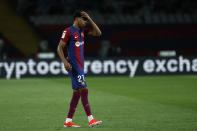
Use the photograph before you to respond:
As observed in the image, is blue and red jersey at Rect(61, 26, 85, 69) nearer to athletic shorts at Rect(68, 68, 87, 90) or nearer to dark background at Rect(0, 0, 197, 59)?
athletic shorts at Rect(68, 68, 87, 90)

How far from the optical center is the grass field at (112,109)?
368 inches

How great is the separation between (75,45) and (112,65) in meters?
16.1

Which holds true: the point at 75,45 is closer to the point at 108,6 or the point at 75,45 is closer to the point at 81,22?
the point at 81,22

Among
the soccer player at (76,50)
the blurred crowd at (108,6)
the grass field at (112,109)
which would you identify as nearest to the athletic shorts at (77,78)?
the soccer player at (76,50)

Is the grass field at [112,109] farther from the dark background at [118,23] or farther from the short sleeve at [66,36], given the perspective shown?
the dark background at [118,23]

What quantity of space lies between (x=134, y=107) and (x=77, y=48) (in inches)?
148

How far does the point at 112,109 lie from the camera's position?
39.9 feet

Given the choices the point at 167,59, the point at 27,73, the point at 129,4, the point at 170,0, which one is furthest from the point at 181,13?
the point at 27,73

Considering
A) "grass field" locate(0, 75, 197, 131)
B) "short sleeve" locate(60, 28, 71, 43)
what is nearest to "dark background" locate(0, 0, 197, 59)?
"grass field" locate(0, 75, 197, 131)

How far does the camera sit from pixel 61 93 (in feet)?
55.5

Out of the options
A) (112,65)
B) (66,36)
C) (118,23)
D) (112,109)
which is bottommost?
(112,109)

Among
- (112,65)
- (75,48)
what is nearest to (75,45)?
(75,48)

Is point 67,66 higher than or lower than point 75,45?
lower

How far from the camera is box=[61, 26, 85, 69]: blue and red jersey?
9.18 metres
